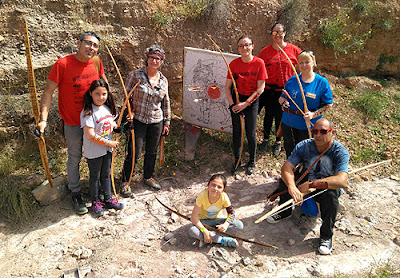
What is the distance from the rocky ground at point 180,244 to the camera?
11.8 ft

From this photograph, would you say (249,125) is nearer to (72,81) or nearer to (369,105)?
(72,81)

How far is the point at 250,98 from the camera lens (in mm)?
4734

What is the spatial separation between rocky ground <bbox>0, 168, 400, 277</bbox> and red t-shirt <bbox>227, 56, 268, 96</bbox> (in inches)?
63.1

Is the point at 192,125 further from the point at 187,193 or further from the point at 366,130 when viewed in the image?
the point at 366,130

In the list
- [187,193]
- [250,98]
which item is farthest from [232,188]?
[250,98]

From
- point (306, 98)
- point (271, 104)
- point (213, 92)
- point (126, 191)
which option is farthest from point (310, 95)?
point (126, 191)

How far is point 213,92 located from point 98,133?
262 cm

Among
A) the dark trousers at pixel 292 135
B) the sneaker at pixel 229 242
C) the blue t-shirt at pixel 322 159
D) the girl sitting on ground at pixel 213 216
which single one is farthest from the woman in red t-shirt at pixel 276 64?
the sneaker at pixel 229 242

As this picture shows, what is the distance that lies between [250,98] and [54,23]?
3498mm

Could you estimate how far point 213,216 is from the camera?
3.90 metres

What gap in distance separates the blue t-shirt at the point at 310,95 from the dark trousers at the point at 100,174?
8.13 ft

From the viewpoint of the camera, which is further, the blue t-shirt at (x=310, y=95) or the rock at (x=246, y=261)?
the blue t-shirt at (x=310, y=95)

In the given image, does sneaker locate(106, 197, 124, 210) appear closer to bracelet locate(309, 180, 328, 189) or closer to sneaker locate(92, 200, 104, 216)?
sneaker locate(92, 200, 104, 216)

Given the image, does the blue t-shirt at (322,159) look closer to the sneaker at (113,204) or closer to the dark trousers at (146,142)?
the dark trousers at (146,142)
